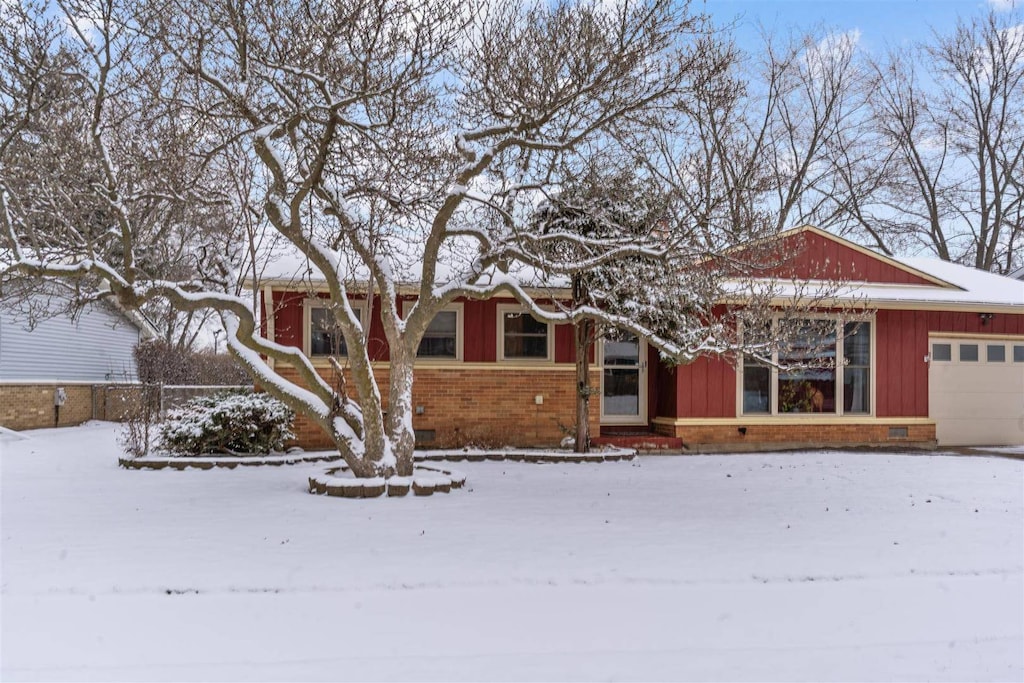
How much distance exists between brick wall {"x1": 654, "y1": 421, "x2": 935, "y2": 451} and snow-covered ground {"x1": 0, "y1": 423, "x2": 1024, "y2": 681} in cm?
480

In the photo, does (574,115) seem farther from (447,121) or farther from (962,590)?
(962,590)

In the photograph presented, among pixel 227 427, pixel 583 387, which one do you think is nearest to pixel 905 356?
pixel 583 387

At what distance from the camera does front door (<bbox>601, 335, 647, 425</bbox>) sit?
1482 centimetres

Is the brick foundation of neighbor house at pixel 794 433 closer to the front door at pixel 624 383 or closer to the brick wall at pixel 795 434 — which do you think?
the brick wall at pixel 795 434

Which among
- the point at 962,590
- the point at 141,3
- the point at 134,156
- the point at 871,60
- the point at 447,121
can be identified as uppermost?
the point at 871,60

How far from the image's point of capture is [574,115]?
9.77 metres

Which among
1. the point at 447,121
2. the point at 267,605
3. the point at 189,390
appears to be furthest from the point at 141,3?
the point at 189,390

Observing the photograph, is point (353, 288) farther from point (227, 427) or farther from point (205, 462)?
point (205, 462)

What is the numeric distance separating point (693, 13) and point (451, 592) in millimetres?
7004

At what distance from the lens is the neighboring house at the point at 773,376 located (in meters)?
13.6

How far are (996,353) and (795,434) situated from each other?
472cm

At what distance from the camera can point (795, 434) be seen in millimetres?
14477

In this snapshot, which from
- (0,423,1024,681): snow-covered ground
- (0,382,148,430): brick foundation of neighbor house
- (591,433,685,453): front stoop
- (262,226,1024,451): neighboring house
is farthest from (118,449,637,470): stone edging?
(0,382,148,430): brick foundation of neighbor house

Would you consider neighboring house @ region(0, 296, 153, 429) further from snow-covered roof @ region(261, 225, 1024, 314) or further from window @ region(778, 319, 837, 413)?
window @ region(778, 319, 837, 413)
